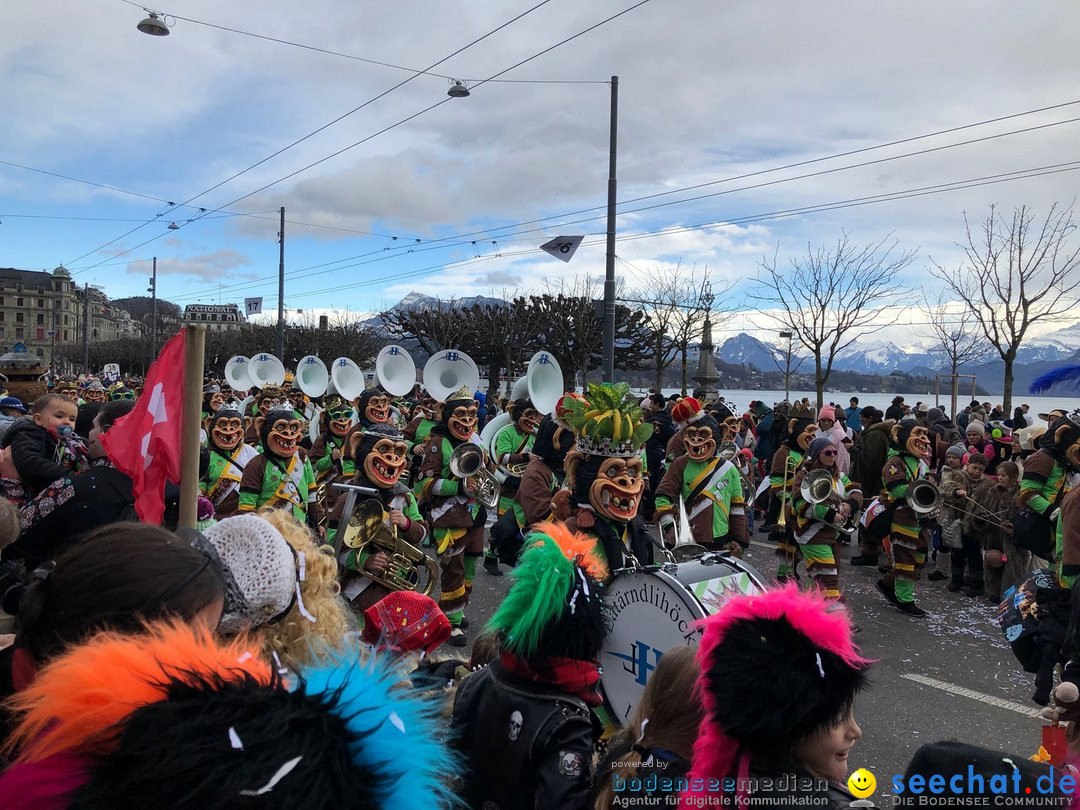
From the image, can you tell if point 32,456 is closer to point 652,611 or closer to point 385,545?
point 385,545

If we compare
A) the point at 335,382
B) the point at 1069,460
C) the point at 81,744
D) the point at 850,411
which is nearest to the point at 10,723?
the point at 81,744

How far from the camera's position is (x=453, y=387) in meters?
10.6

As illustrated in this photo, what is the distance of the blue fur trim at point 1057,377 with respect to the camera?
6.01 meters

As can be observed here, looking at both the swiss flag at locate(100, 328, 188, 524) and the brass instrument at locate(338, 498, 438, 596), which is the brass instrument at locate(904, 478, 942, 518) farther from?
the swiss flag at locate(100, 328, 188, 524)

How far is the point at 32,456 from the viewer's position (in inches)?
177

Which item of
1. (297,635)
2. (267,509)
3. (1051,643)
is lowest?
(1051,643)

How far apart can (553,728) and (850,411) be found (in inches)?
577

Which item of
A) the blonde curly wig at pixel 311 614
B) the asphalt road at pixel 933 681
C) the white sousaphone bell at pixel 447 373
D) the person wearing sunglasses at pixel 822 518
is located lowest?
the asphalt road at pixel 933 681

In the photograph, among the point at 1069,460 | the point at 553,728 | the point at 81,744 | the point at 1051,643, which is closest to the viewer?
the point at 81,744

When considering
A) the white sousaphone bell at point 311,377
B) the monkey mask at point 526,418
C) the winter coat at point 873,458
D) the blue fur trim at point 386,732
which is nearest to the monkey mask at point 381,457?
the monkey mask at point 526,418

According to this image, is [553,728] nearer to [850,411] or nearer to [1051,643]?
[1051,643]

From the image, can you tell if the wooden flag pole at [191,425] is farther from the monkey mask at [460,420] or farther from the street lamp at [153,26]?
the street lamp at [153,26]

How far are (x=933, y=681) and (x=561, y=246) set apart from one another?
8.68 metres

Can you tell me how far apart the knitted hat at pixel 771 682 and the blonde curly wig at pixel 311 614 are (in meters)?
0.86
